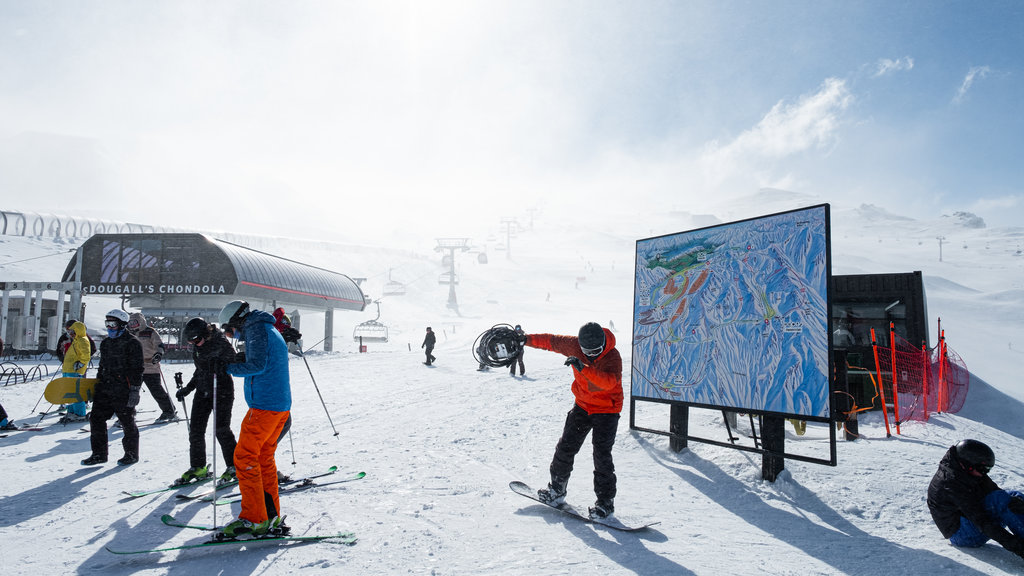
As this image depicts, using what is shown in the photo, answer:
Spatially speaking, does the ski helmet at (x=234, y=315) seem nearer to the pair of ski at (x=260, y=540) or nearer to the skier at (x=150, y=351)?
the pair of ski at (x=260, y=540)

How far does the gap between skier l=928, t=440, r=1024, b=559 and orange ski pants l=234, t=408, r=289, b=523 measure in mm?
5439

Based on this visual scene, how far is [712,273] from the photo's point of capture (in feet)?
22.1

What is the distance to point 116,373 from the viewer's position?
21.5ft

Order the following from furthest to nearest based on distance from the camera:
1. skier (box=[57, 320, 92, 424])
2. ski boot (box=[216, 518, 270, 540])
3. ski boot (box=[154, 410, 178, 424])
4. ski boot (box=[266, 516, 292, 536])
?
ski boot (box=[154, 410, 178, 424]) < skier (box=[57, 320, 92, 424]) < ski boot (box=[266, 516, 292, 536]) < ski boot (box=[216, 518, 270, 540])

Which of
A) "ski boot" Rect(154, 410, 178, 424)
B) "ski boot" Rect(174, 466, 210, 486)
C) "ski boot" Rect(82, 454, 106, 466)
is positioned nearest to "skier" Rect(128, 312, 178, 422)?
"ski boot" Rect(154, 410, 178, 424)

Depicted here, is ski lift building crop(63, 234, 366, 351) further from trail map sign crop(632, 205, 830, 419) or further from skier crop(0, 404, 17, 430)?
trail map sign crop(632, 205, 830, 419)

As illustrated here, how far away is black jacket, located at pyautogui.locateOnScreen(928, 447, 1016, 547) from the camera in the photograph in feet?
13.0

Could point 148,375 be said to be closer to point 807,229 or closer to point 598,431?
point 598,431

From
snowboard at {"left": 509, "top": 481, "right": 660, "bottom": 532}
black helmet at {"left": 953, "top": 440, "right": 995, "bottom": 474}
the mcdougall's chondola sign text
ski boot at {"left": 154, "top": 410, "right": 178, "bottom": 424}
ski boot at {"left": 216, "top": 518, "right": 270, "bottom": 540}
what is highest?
the mcdougall's chondola sign text

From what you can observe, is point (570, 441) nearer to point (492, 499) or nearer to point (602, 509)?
point (602, 509)

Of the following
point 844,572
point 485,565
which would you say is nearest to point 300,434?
point 485,565

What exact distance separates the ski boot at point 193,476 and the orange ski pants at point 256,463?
6.77ft

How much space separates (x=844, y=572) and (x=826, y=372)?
7.06 feet

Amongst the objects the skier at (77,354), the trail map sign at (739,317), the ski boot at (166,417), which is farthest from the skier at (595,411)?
the ski boot at (166,417)
